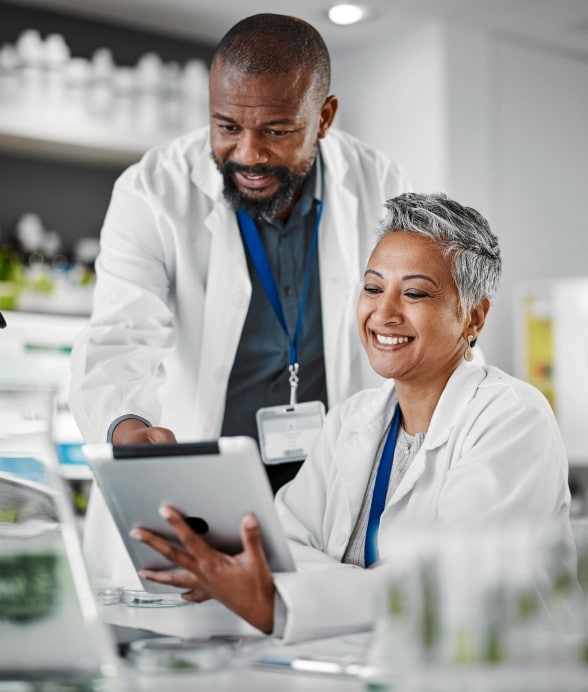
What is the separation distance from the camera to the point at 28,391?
44.8 inches

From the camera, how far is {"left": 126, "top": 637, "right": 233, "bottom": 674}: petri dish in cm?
109

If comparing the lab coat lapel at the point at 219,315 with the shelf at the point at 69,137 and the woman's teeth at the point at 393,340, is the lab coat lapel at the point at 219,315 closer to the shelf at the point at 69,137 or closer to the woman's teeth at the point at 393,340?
the woman's teeth at the point at 393,340

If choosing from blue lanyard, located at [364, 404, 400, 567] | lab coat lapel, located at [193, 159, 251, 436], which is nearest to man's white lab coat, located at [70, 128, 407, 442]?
lab coat lapel, located at [193, 159, 251, 436]

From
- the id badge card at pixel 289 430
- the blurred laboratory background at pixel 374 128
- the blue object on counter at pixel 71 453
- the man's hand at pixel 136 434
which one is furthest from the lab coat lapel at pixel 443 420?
the blue object on counter at pixel 71 453

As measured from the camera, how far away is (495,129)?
15.6ft

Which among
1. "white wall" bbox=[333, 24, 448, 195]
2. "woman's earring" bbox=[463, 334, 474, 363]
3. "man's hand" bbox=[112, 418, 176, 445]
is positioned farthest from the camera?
"white wall" bbox=[333, 24, 448, 195]

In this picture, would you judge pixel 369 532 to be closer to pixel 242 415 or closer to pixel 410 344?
pixel 410 344

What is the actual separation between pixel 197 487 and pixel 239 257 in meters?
1.06

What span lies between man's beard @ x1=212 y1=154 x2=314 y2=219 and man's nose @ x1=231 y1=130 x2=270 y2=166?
0.02 meters

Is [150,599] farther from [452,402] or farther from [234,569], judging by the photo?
[452,402]

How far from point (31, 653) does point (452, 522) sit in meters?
0.70

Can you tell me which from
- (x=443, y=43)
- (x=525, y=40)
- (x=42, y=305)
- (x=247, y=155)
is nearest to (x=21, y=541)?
(x=247, y=155)

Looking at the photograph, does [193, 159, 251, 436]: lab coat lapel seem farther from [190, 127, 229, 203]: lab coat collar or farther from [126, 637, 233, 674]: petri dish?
[126, 637, 233, 674]: petri dish

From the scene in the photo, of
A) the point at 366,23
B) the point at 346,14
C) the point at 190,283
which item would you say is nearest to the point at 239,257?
the point at 190,283
